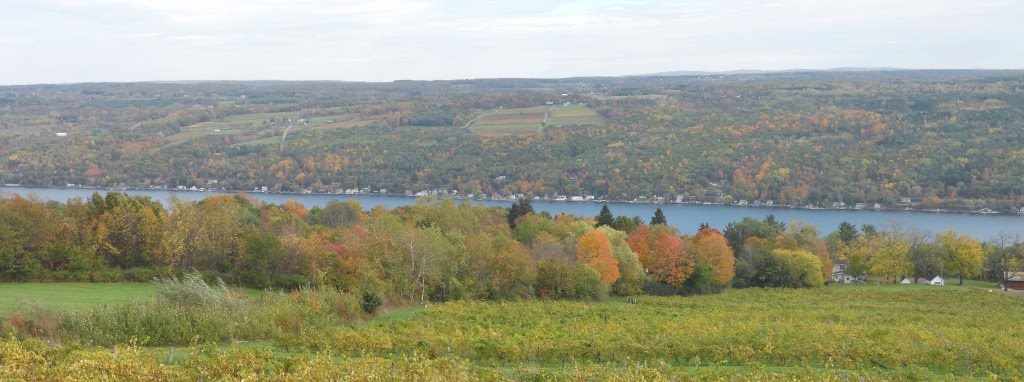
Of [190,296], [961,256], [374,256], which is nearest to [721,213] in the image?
[961,256]

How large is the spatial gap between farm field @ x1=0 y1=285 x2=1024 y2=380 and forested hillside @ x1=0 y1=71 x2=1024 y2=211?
71110 mm

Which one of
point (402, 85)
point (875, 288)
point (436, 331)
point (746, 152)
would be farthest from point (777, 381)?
point (402, 85)

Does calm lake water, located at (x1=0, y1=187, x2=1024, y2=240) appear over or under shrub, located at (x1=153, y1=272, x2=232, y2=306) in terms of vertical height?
under

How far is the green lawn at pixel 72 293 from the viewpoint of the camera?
75.4 ft

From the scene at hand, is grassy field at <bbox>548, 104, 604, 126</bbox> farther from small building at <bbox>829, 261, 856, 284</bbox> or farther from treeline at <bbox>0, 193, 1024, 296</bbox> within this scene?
treeline at <bbox>0, 193, 1024, 296</bbox>

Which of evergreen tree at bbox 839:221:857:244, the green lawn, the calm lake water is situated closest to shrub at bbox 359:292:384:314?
the green lawn

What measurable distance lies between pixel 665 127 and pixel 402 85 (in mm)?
87818

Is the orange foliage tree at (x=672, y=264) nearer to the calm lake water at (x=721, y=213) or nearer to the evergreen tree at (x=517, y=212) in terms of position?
the evergreen tree at (x=517, y=212)

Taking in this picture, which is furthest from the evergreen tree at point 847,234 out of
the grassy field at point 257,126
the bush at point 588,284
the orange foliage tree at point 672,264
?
the grassy field at point 257,126

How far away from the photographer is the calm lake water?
77938 millimetres

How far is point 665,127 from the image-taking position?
12512 centimetres

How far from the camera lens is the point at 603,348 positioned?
18.3m

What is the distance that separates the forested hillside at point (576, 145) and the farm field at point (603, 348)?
71110 mm

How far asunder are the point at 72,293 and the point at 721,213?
2870 inches
